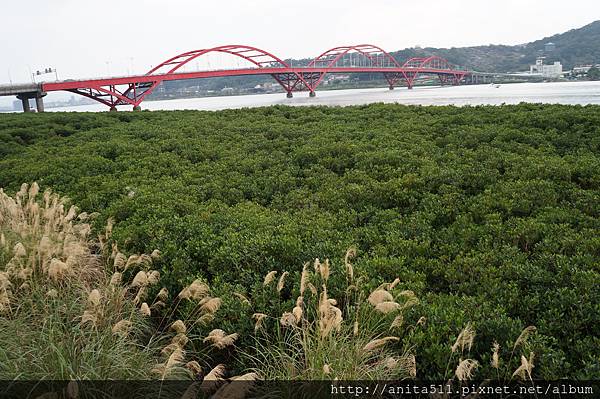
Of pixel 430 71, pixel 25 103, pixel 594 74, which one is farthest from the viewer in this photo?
pixel 430 71

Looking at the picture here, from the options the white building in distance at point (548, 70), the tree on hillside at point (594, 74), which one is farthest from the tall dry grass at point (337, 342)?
the white building in distance at point (548, 70)

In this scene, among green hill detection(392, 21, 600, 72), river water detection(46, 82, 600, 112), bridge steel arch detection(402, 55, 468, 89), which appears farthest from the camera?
green hill detection(392, 21, 600, 72)

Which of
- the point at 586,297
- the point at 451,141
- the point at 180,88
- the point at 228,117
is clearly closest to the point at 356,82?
the point at 180,88

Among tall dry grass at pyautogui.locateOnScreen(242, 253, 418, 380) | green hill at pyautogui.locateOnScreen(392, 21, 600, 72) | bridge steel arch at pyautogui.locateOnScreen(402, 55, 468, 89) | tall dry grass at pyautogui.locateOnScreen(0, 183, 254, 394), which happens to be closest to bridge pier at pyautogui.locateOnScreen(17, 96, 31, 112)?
tall dry grass at pyautogui.locateOnScreen(0, 183, 254, 394)

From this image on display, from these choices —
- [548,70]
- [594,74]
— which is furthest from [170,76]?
[548,70]

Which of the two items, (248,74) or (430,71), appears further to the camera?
(430,71)

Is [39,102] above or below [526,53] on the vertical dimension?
below

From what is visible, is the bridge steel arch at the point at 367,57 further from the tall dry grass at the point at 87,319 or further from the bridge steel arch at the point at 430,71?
the tall dry grass at the point at 87,319

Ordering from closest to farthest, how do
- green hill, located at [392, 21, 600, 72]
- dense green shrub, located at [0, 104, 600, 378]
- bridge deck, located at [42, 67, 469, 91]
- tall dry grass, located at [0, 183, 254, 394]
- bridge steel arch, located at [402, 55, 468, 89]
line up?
tall dry grass, located at [0, 183, 254, 394] → dense green shrub, located at [0, 104, 600, 378] → bridge deck, located at [42, 67, 469, 91] → bridge steel arch, located at [402, 55, 468, 89] → green hill, located at [392, 21, 600, 72]

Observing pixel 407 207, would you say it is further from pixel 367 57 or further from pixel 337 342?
pixel 367 57

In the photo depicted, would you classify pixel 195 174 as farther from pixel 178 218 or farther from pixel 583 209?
pixel 583 209

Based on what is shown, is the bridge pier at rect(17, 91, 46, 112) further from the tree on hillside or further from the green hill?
the green hill

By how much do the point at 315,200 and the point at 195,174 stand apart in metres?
3.08

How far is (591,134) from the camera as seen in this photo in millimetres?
8375
